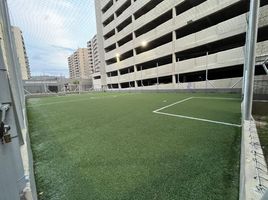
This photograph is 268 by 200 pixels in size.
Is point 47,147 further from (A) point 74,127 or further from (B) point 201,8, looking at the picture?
(B) point 201,8

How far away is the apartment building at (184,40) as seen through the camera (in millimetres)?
9378

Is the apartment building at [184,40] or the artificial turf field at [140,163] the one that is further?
the apartment building at [184,40]

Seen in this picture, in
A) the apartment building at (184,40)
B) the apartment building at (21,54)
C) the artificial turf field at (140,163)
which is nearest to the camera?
the artificial turf field at (140,163)

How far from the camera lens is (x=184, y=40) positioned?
11.9m

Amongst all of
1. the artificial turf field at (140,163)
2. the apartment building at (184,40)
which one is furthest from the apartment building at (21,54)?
the apartment building at (184,40)

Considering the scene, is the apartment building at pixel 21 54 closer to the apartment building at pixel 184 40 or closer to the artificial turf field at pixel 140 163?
the artificial turf field at pixel 140 163

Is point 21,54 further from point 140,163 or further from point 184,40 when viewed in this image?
point 140,163

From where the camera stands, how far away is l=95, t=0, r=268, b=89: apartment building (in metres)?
9.38

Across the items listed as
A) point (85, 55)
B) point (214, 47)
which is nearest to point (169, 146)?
point (214, 47)

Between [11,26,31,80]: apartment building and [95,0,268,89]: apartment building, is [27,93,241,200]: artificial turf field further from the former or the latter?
[95,0,268,89]: apartment building

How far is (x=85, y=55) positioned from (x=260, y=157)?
284 ft

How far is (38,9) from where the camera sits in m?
6.85

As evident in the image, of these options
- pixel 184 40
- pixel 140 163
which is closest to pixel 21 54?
pixel 184 40

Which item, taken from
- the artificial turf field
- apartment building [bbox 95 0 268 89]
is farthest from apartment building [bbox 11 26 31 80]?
apartment building [bbox 95 0 268 89]
